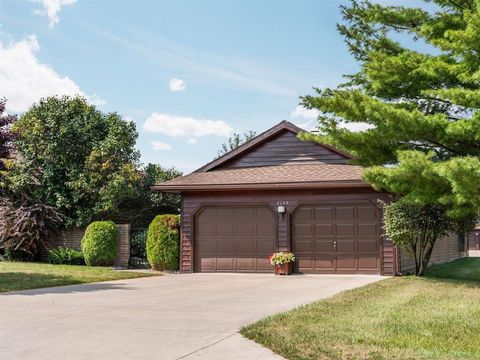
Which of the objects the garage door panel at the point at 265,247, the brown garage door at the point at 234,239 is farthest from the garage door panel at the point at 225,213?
the garage door panel at the point at 265,247

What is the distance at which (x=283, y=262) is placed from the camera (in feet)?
55.9

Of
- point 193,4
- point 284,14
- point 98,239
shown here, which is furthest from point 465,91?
point 98,239

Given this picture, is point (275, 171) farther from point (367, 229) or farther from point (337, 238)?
point (367, 229)

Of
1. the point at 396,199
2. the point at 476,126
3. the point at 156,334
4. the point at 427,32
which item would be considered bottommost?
the point at 156,334

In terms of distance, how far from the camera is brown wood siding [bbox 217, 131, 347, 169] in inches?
733

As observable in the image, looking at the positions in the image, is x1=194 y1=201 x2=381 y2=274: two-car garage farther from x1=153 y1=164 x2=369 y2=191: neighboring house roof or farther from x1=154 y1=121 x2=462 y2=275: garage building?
x1=153 y1=164 x2=369 y2=191: neighboring house roof

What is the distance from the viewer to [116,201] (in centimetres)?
2209

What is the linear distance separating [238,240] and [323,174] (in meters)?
3.35

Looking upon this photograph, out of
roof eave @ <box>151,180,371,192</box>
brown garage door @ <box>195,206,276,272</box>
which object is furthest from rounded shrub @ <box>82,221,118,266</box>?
brown garage door @ <box>195,206,276,272</box>

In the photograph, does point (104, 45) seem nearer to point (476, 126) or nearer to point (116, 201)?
point (116, 201)

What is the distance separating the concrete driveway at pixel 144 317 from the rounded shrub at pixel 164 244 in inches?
164

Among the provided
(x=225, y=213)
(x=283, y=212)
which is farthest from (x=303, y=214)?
(x=225, y=213)

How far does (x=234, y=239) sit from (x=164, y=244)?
2421 millimetres

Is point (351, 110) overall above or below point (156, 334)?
above
